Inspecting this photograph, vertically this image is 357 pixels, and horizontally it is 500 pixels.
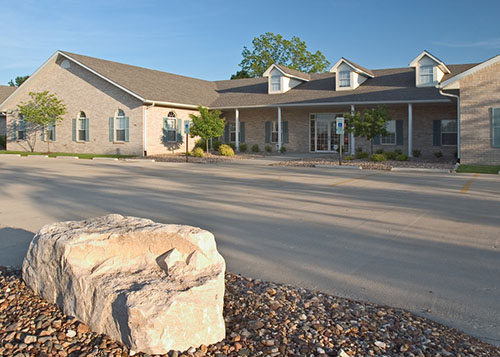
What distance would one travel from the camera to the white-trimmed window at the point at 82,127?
→ 109ft

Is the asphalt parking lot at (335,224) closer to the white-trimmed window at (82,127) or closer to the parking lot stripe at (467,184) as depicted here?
the parking lot stripe at (467,184)

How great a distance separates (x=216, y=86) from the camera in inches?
1554

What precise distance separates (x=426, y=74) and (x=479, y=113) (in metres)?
7.81

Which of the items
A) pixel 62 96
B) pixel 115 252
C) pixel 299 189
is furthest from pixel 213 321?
pixel 62 96

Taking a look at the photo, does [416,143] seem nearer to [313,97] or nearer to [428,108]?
[428,108]

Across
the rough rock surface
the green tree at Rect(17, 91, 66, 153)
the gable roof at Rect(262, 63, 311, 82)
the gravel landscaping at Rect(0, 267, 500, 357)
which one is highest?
the gable roof at Rect(262, 63, 311, 82)

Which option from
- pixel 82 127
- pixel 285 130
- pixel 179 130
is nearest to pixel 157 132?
pixel 179 130

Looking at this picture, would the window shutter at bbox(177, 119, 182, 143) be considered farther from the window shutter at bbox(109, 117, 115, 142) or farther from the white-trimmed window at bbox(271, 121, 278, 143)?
the white-trimmed window at bbox(271, 121, 278, 143)

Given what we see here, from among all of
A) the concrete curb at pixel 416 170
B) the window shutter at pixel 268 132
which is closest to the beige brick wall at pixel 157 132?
the window shutter at pixel 268 132

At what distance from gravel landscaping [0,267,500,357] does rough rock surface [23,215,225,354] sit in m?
0.13

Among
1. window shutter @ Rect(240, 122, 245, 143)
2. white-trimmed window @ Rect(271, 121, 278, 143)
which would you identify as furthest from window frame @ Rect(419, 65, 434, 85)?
window shutter @ Rect(240, 122, 245, 143)

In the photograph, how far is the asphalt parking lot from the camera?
523 centimetres

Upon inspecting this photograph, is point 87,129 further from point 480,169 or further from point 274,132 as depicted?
point 480,169

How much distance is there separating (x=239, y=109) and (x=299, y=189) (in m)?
21.0
